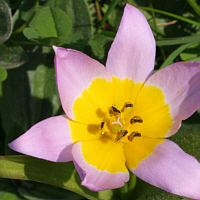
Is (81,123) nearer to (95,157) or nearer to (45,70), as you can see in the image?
(95,157)

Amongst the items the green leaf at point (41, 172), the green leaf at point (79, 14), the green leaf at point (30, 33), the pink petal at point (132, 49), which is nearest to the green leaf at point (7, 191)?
the green leaf at point (41, 172)

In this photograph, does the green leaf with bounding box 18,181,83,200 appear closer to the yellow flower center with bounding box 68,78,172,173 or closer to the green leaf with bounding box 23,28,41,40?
the yellow flower center with bounding box 68,78,172,173

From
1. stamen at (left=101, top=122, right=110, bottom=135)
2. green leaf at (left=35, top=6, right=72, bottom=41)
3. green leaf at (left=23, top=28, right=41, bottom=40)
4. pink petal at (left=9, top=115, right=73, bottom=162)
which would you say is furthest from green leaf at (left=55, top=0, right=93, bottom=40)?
pink petal at (left=9, top=115, right=73, bottom=162)

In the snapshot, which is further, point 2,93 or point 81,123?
point 2,93

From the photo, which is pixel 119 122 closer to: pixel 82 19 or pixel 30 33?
pixel 30 33

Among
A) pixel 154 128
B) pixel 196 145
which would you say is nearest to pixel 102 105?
pixel 154 128

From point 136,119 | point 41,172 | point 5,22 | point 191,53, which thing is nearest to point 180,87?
point 136,119
